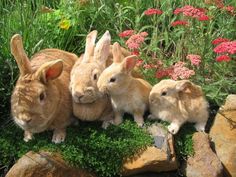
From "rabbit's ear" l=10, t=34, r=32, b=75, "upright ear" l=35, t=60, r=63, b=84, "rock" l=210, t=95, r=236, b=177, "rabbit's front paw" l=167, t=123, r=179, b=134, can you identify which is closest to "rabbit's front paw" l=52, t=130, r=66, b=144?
"upright ear" l=35, t=60, r=63, b=84

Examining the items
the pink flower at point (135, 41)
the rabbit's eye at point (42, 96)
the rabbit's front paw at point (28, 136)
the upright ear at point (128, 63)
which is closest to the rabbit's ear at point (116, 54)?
the upright ear at point (128, 63)

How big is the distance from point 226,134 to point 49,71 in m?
1.56

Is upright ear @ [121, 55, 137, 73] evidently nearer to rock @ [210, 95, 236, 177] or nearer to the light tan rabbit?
the light tan rabbit

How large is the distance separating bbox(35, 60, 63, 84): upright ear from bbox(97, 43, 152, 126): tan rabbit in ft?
1.05

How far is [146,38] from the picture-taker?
4.93 m

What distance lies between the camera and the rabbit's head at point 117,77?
387cm

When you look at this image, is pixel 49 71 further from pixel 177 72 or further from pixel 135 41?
pixel 177 72

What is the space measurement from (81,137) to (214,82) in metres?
1.34

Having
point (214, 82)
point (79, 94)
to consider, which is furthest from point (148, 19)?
point (79, 94)

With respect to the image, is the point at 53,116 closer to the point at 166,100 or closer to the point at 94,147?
the point at 94,147

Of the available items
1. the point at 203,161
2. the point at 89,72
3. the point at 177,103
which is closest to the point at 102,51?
the point at 89,72

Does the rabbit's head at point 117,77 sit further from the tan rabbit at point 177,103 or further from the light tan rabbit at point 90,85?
the tan rabbit at point 177,103

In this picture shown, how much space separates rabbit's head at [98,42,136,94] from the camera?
3871 millimetres

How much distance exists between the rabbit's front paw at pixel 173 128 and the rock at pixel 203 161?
0.61ft
